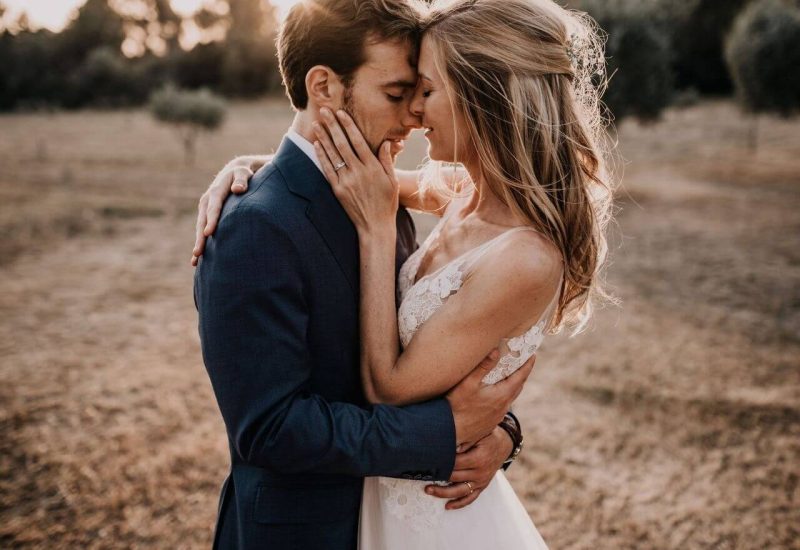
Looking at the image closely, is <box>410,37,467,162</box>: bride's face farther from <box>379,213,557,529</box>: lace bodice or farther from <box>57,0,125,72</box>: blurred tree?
<box>57,0,125,72</box>: blurred tree

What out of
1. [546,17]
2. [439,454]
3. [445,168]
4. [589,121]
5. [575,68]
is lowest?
[439,454]

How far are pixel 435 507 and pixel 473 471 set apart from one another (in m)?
0.19

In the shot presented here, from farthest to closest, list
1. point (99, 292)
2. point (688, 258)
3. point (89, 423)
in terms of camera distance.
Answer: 1. point (688, 258)
2. point (99, 292)
3. point (89, 423)

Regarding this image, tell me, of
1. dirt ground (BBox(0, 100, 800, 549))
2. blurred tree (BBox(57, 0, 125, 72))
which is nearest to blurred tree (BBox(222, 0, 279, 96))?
blurred tree (BBox(57, 0, 125, 72))

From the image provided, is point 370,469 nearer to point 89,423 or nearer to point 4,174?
point 89,423

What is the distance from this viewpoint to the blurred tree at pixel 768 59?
623 inches

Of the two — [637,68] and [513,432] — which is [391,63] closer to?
[513,432]

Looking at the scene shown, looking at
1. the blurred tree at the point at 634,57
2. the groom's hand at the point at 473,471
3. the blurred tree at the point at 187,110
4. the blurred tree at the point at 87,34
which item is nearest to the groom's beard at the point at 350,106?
the groom's hand at the point at 473,471

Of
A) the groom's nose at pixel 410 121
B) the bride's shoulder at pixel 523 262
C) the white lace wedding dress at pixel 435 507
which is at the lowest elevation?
the white lace wedding dress at pixel 435 507

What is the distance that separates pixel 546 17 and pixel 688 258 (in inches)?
340

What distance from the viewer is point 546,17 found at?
6.48 ft

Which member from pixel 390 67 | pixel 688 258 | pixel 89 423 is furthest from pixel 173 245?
pixel 390 67

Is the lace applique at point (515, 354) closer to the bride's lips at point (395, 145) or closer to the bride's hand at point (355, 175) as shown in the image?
the bride's hand at point (355, 175)

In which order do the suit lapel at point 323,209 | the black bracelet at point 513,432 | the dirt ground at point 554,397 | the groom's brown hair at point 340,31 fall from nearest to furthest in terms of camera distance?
the suit lapel at point 323,209 → the groom's brown hair at point 340,31 → the black bracelet at point 513,432 → the dirt ground at point 554,397
